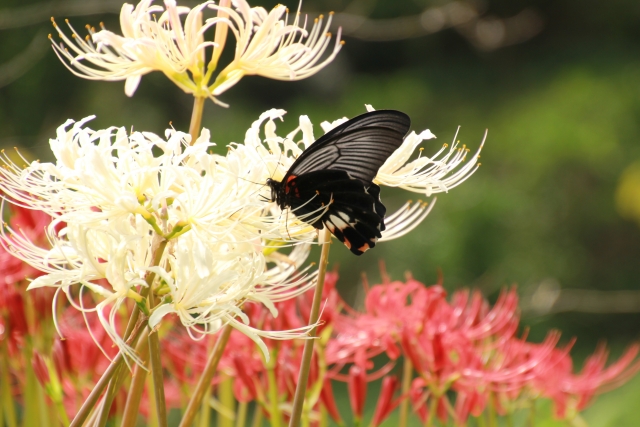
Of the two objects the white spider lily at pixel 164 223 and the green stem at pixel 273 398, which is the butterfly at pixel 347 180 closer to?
the white spider lily at pixel 164 223

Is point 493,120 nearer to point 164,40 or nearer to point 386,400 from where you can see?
point 386,400

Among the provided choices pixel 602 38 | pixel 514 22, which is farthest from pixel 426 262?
pixel 602 38

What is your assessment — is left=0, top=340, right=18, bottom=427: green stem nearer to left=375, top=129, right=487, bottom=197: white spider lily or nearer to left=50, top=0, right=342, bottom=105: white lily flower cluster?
left=50, top=0, right=342, bottom=105: white lily flower cluster

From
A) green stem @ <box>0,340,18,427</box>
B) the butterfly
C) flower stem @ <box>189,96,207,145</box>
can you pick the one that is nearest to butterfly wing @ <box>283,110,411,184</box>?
the butterfly

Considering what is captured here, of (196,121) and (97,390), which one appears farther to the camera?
(196,121)

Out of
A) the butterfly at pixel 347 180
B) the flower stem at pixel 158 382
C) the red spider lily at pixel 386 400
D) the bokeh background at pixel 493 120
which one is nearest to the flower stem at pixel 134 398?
the flower stem at pixel 158 382

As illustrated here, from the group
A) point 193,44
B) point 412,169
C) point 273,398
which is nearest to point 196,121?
point 193,44

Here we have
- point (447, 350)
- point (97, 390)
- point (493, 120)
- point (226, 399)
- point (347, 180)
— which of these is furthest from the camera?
point (493, 120)
